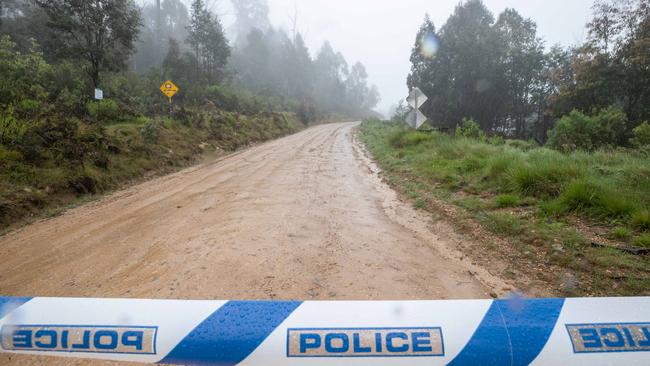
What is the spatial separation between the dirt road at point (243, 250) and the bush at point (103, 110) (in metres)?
7.04

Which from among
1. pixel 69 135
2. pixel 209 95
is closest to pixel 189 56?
pixel 209 95

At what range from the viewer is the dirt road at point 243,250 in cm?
262

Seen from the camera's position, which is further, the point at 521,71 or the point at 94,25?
the point at 521,71

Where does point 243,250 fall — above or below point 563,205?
below

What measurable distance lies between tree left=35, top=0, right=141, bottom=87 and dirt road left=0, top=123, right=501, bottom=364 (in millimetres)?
12528

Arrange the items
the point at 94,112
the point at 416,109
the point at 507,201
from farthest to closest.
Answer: the point at 416,109 < the point at 94,112 < the point at 507,201

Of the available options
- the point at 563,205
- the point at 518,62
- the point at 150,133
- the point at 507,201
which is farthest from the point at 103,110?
the point at 518,62

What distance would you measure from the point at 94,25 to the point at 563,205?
19002 mm

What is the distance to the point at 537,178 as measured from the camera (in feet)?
16.4

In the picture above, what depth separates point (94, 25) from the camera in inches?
558

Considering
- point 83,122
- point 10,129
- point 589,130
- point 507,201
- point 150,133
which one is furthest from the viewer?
point 589,130

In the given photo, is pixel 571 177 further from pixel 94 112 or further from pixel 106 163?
pixel 94 112

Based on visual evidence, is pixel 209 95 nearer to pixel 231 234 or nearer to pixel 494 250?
pixel 231 234

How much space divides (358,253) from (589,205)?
11.1 feet
